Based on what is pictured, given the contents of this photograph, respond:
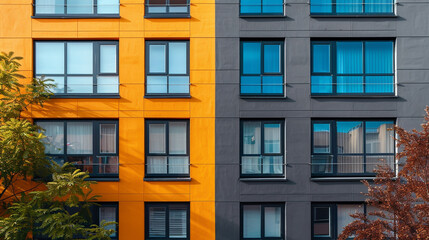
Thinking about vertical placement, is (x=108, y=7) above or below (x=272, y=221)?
above

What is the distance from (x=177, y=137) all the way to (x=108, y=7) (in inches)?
230

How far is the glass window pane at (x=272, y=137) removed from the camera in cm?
1250

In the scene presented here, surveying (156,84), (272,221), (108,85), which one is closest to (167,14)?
(156,84)

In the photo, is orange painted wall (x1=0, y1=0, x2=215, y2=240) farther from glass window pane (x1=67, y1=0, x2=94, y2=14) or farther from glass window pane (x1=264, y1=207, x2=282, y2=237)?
glass window pane (x1=264, y1=207, x2=282, y2=237)

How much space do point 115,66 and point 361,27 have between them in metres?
9.83

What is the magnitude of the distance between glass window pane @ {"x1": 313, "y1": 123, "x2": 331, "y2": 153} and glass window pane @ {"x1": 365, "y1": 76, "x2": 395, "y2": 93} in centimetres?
223

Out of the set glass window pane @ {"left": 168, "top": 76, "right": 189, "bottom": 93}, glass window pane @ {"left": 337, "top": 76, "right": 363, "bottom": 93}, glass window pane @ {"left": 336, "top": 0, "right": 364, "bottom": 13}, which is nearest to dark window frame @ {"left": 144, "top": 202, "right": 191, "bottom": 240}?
glass window pane @ {"left": 168, "top": 76, "right": 189, "bottom": 93}

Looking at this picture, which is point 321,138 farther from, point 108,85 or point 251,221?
point 108,85

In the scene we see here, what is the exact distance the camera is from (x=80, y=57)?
41.2 ft

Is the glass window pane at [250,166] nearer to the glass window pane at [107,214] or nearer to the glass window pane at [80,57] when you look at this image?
the glass window pane at [107,214]

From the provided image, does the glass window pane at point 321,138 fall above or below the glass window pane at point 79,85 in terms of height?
below

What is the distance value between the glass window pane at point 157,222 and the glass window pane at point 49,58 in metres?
6.62

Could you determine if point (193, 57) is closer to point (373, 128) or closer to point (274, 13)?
point (274, 13)

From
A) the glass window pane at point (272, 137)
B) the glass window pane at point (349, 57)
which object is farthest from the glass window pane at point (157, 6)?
the glass window pane at point (349, 57)
